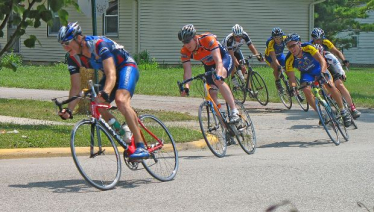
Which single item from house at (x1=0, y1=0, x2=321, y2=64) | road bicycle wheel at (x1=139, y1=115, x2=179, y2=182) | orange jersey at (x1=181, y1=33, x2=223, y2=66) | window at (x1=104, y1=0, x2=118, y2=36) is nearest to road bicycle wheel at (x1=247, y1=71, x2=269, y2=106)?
orange jersey at (x1=181, y1=33, x2=223, y2=66)

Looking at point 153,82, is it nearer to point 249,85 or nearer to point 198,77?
point 249,85

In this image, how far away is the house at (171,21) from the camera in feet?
109

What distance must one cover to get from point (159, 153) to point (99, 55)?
1.53m

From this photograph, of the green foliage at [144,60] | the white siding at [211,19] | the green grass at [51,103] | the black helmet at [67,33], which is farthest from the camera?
the white siding at [211,19]

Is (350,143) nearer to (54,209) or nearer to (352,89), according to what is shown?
(54,209)

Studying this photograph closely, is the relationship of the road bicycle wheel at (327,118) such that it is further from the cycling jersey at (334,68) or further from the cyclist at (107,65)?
the cyclist at (107,65)

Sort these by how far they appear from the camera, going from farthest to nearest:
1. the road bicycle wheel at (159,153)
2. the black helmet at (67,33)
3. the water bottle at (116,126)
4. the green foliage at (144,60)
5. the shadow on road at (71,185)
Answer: the green foliage at (144,60) < the road bicycle wheel at (159,153) < the water bottle at (116,126) < the shadow on road at (71,185) < the black helmet at (67,33)

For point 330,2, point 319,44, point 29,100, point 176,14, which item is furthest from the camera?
point 330,2

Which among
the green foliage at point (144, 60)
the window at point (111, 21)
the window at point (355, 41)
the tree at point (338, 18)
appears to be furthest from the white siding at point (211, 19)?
the window at point (355, 41)

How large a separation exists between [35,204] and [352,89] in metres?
17.1

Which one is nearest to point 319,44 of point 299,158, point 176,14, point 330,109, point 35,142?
point 330,109

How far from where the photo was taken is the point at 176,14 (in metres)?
33.8

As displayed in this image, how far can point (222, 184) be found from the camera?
28.2 feet

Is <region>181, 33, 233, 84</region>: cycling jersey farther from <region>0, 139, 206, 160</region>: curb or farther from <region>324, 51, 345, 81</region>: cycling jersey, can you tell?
<region>324, 51, 345, 81</region>: cycling jersey
